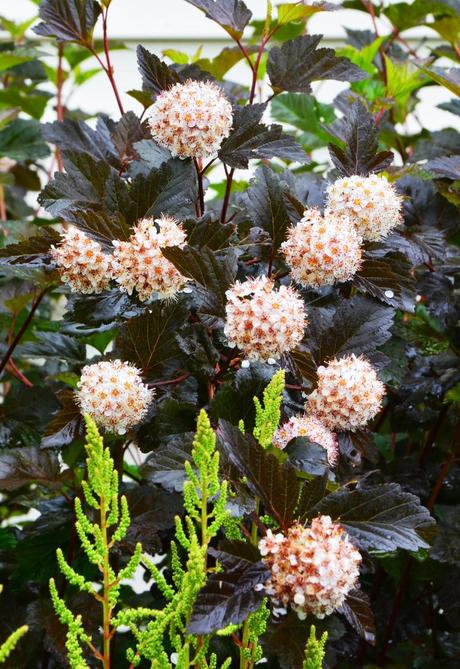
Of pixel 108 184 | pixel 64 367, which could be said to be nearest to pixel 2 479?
pixel 108 184

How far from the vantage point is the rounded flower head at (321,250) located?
2.63 ft

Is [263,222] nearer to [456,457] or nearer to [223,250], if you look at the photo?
[223,250]

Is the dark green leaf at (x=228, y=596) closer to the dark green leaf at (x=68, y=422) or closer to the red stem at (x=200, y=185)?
the dark green leaf at (x=68, y=422)

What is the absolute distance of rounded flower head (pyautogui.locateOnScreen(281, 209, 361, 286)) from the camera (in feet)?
2.63

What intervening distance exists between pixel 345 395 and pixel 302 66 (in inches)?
16.3

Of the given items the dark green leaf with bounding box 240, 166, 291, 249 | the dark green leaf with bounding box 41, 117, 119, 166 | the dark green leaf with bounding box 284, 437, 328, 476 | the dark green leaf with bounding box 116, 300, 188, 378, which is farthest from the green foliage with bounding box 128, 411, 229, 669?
the dark green leaf with bounding box 41, 117, 119, 166

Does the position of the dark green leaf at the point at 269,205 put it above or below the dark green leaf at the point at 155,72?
below

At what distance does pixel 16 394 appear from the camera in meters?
1.17

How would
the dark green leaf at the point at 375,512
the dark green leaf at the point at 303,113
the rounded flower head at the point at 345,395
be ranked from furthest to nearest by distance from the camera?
the dark green leaf at the point at 303,113 → the rounded flower head at the point at 345,395 → the dark green leaf at the point at 375,512

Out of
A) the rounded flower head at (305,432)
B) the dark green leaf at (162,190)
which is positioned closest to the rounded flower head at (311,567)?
the rounded flower head at (305,432)

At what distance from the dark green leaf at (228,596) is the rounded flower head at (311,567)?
0.04 feet

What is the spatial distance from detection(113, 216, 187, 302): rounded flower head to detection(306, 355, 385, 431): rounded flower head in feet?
0.51

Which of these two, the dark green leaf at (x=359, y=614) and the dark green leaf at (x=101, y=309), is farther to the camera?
the dark green leaf at (x=101, y=309)

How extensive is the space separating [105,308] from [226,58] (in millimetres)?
528
